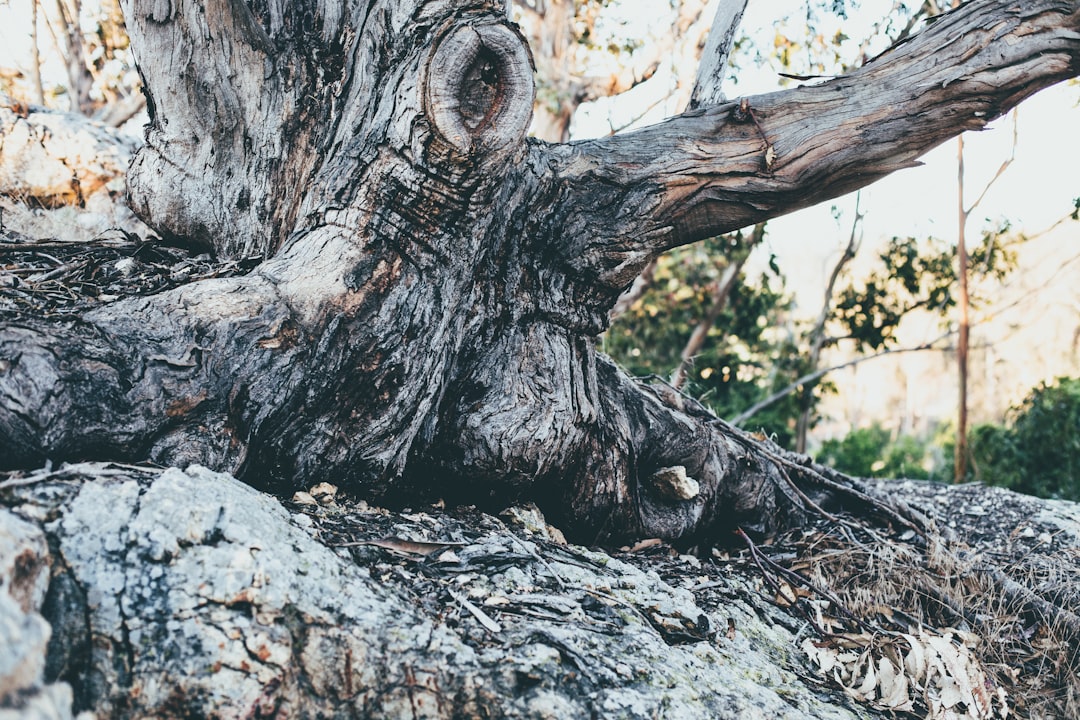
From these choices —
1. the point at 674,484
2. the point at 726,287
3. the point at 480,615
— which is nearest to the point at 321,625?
the point at 480,615

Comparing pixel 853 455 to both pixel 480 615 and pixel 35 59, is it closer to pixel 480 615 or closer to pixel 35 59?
pixel 480 615

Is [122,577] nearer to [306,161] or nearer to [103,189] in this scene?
[306,161]

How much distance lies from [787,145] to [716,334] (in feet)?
20.5

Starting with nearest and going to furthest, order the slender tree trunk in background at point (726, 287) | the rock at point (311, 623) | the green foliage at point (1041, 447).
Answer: the rock at point (311, 623), the green foliage at point (1041, 447), the slender tree trunk in background at point (726, 287)

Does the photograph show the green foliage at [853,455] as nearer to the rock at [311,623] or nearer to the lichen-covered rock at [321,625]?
the rock at [311,623]

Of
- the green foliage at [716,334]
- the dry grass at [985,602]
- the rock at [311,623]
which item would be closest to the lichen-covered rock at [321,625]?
the rock at [311,623]

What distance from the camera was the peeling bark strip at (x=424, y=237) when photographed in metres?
2.62

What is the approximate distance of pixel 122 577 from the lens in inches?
74.8

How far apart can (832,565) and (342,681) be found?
267 centimetres

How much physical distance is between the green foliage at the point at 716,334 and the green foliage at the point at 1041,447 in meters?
2.07

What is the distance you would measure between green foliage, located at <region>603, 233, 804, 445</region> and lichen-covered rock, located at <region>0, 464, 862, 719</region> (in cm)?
664

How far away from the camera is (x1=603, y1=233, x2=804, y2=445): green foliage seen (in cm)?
920

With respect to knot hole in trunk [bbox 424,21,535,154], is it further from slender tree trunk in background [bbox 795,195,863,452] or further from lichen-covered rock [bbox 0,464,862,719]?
slender tree trunk in background [bbox 795,195,863,452]

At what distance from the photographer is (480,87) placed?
279 cm
